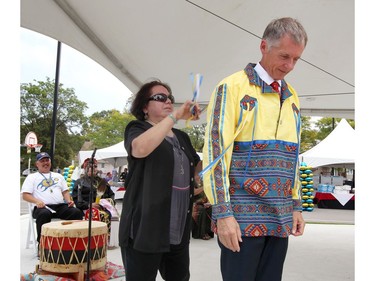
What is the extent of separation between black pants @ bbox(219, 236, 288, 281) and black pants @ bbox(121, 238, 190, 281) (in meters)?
0.59

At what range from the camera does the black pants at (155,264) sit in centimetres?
192

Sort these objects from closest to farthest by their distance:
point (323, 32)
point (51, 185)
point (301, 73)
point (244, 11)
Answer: point (244, 11), point (323, 32), point (301, 73), point (51, 185)

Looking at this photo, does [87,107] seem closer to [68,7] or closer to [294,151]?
[68,7]

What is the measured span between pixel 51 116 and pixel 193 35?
1498 inches

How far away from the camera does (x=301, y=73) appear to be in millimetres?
4754

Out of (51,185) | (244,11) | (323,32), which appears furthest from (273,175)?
(51,185)

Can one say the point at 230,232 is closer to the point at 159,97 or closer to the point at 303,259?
the point at 159,97

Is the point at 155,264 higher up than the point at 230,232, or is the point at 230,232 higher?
the point at 230,232

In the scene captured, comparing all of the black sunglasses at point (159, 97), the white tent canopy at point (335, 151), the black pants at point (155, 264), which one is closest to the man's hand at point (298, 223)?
the black pants at point (155, 264)

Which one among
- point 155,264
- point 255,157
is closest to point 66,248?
point 155,264

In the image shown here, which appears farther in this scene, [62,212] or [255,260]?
[62,212]

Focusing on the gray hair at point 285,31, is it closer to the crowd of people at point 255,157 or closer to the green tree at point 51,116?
the crowd of people at point 255,157

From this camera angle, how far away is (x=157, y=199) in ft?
6.22
